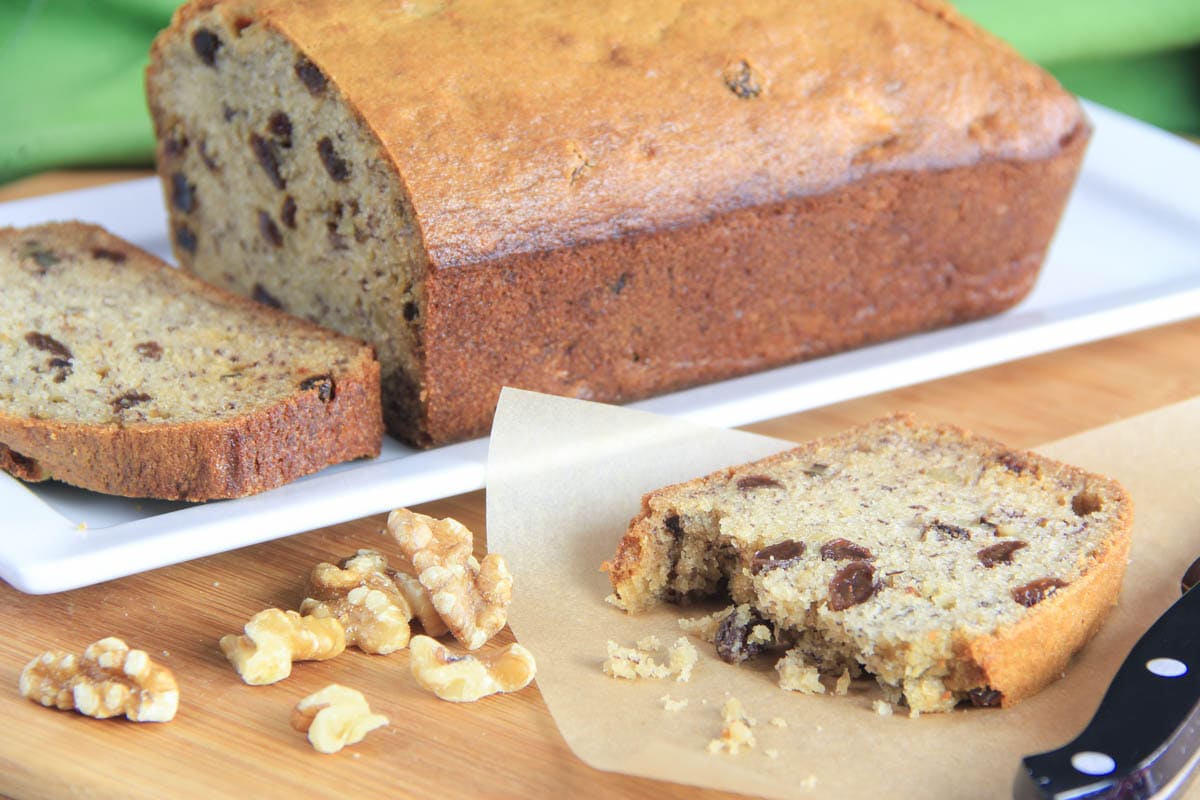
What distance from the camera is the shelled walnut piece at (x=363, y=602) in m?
1.98

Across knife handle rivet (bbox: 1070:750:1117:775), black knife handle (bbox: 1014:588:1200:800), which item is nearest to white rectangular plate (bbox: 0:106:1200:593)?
black knife handle (bbox: 1014:588:1200:800)

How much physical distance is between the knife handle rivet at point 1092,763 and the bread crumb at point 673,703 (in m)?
0.47

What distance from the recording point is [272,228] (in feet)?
8.80

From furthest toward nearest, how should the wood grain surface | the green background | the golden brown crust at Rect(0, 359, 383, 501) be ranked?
1. the green background
2. the golden brown crust at Rect(0, 359, 383, 501)
3. the wood grain surface

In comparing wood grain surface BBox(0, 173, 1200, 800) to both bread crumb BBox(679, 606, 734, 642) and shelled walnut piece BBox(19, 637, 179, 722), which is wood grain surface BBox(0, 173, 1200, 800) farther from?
bread crumb BBox(679, 606, 734, 642)

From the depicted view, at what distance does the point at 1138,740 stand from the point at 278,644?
3.40 ft

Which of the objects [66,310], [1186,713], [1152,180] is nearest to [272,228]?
[66,310]

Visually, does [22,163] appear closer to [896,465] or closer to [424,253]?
[424,253]

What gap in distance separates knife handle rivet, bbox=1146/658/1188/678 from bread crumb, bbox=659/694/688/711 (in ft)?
1.86

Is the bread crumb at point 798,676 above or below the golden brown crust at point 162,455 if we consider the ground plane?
below

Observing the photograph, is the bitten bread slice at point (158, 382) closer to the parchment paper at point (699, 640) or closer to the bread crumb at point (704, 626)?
the parchment paper at point (699, 640)

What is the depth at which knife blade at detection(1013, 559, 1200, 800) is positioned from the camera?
1604 millimetres

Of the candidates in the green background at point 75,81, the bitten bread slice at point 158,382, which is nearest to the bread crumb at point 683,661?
the bitten bread slice at point 158,382

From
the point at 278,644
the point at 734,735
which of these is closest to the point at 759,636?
the point at 734,735
